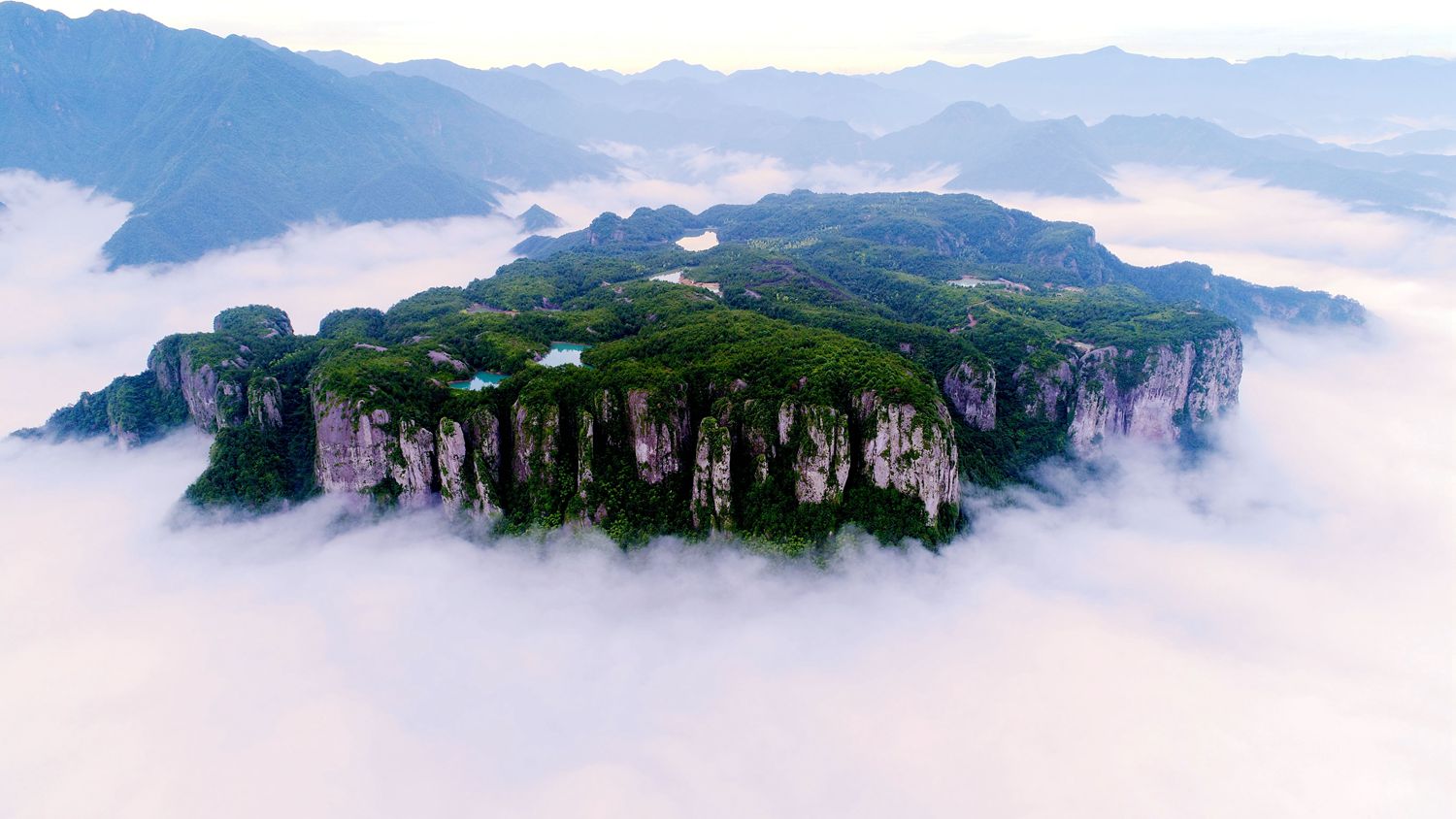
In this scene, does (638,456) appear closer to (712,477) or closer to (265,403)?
(712,477)

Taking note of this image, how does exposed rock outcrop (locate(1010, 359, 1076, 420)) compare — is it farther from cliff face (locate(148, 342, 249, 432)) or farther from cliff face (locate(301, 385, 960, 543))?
cliff face (locate(148, 342, 249, 432))

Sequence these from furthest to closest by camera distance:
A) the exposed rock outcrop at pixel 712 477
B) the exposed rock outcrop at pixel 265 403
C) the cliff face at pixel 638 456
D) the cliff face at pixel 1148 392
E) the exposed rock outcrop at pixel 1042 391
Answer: the cliff face at pixel 1148 392, the exposed rock outcrop at pixel 1042 391, the exposed rock outcrop at pixel 265 403, the exposed rock outcrop at pixel 712 477, the cliff face at pixel 638 456

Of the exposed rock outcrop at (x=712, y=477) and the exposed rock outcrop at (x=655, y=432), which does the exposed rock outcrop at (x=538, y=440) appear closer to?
the exposed rock outcrop at (x=655, y=432)

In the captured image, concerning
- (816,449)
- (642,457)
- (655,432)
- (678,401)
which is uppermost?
(678,401)

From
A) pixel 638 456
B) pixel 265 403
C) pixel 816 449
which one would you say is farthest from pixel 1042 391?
pixel 265 403

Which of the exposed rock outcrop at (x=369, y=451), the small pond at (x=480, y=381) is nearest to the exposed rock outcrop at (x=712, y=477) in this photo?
the small pond at (x=480, y=381)

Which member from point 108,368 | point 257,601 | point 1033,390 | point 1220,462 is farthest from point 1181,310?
point 108,368

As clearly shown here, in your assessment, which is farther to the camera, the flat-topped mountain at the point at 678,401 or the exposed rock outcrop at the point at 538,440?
the exposed rock outcrop at the point at 538,440

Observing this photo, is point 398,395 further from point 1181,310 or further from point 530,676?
point 1181,310
